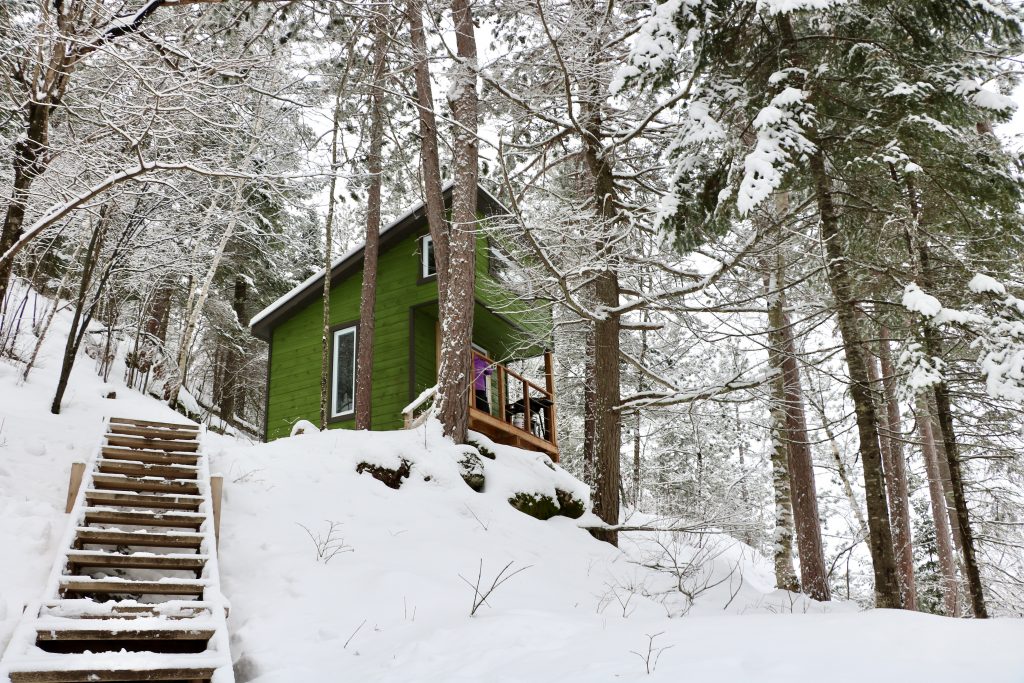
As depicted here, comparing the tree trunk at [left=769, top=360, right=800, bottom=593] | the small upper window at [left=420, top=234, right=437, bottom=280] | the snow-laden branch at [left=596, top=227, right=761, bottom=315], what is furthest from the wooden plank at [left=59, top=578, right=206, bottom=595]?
the tree trunk at [left=769, top=360, right=800, bottom=593]

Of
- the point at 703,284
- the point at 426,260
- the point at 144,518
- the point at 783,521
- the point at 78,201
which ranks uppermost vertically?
the point at 426,260

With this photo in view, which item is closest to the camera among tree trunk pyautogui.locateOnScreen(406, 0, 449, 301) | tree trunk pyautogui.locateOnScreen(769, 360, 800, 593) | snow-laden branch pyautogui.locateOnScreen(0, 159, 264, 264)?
snow-laden branch pyautogui.locateOnScreen(0, 159, 264, 264)

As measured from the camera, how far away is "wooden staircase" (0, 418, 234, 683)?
3.80 meters

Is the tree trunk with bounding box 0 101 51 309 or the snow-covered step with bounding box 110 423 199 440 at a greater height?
the tree trunk with bounding box 0 101 51 309

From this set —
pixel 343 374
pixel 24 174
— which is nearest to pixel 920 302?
pixel 24 174

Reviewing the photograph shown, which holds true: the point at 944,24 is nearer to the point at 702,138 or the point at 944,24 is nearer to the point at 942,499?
the point at 702,138

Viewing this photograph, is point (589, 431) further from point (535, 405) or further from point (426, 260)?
point (426, 260)

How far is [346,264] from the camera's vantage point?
1552 cm

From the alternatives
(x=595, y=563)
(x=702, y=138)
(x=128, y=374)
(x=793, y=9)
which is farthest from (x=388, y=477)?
(x=128, y=374)

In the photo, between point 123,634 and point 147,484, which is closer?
point 123,634

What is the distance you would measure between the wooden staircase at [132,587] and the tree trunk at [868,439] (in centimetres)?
541

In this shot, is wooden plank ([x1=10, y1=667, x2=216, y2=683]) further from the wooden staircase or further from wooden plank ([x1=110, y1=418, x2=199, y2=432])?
wooden plank ([x1=110, y1=418, x2=199, y2=432])

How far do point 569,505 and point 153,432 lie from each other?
19.0 feet

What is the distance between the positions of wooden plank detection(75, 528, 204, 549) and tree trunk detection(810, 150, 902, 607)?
19.1ft
